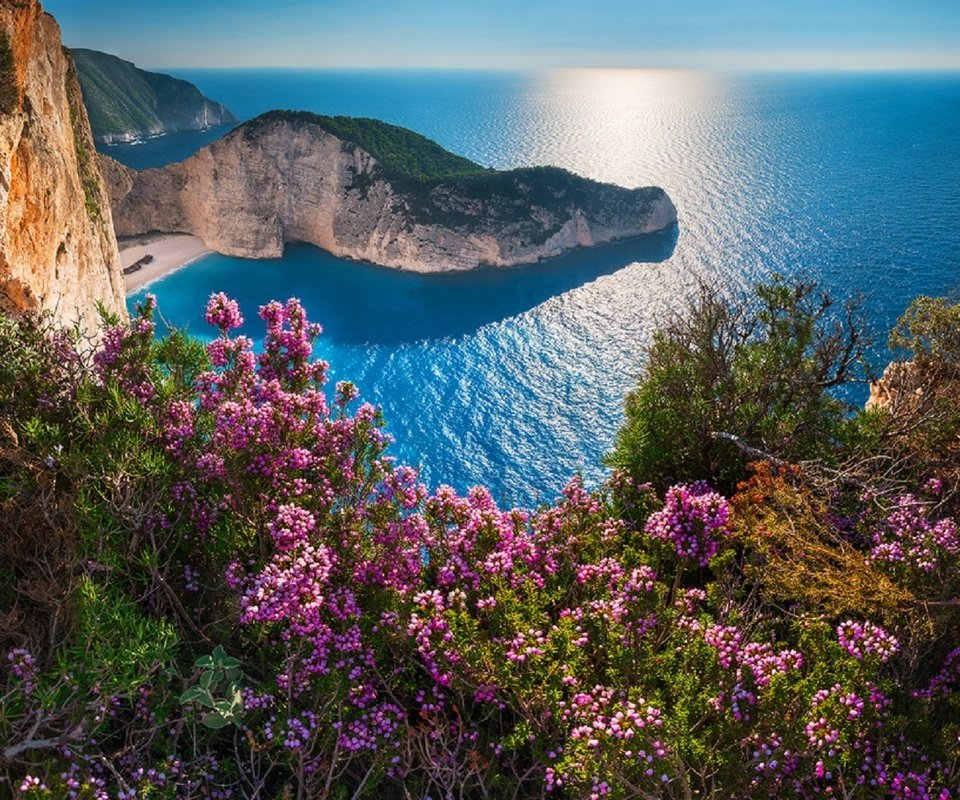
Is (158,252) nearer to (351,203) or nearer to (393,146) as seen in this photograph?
(351,203)

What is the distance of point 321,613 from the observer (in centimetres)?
848

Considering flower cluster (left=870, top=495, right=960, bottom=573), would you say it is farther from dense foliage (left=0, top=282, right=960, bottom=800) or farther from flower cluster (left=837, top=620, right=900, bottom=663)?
flower cluster (left=837, top=620, right=900, bottom=663)

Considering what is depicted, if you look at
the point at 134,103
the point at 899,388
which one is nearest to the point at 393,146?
the point at 899,388

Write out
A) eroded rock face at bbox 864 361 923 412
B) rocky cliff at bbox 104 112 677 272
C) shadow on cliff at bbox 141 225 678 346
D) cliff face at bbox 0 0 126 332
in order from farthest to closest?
rocky cliff at bbox 104 112 677 272 < shadow on cliff at bbox 141 225 678 346 < eroded rock face at bbox 864 361 923 412 < cliff face at bbox 0 0 126 332

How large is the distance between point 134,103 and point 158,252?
114m

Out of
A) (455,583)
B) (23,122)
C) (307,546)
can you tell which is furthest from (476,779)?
(23,122)

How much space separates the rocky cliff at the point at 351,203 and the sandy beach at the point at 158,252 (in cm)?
161

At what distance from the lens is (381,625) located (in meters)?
8.22

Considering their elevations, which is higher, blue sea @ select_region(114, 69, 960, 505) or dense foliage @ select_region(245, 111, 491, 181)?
dense foliage @ select_region(245, 111, 491, 181)

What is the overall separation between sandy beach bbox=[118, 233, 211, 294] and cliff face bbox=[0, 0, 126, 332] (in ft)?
157

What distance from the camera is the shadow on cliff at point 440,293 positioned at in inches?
2371

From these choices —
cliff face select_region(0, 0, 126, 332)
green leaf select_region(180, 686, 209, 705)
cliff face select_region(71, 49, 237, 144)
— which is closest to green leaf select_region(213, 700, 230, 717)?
green leaf select_region(180, 686, 209, 705)

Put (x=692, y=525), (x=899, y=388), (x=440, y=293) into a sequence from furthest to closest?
1. (x=440, y=293)
2. (x=899, y=388)
3. (x=692, y=525)

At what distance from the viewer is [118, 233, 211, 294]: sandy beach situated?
2712 inches
